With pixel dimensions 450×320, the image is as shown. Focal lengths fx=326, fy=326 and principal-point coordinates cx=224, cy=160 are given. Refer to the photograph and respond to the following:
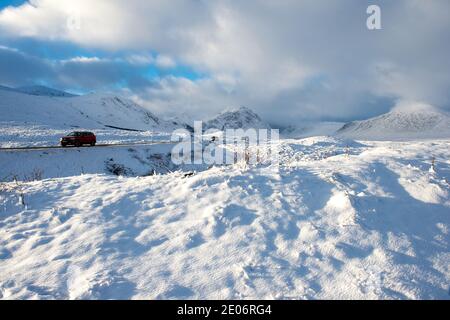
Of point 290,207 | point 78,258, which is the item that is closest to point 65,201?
point 78,258

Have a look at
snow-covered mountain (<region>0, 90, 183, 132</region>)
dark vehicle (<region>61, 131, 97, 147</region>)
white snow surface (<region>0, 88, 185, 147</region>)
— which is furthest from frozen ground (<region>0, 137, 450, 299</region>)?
snow-covered mountain (<region>0, 90, 183, 132</region>)

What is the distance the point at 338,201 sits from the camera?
28.0 feet

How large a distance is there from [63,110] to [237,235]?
301 ft

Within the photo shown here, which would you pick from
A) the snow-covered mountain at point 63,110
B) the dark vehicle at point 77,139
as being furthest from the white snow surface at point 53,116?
the dark vehicle at point 77,139

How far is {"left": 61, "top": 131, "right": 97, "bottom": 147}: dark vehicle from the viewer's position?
33531mm

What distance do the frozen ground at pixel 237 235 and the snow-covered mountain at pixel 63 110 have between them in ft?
179

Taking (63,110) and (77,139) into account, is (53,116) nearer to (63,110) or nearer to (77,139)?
(63,110)

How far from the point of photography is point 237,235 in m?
Answer: 7.59

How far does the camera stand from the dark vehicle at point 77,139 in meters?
33.5

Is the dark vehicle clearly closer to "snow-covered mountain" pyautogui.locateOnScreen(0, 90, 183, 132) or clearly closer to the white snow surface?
the white snow surface

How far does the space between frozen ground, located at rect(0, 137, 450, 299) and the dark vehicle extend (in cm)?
2440

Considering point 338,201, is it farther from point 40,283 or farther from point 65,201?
point 65,201
